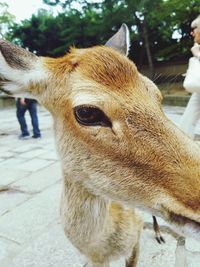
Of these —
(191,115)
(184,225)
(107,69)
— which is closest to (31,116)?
(191,115)

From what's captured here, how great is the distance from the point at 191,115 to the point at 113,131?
9.24ft

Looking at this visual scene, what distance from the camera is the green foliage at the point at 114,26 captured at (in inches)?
595

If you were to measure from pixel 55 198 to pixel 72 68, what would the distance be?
2751mm

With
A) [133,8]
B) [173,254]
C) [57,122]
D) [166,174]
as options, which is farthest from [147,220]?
[133,8]

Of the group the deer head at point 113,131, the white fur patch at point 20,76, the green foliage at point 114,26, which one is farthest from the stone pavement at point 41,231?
the green foliage at point 114,26

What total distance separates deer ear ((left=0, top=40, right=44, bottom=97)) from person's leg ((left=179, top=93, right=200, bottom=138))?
2.50 meters

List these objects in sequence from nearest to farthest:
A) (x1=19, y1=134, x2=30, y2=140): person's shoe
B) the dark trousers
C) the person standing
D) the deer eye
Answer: the deer eye → the person standing → the dark trousers → (x1=19, y1=134, x2=30, y2=140): person's shoe

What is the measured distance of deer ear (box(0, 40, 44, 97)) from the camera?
1.81 m

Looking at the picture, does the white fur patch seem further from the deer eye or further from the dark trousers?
the dark trousers

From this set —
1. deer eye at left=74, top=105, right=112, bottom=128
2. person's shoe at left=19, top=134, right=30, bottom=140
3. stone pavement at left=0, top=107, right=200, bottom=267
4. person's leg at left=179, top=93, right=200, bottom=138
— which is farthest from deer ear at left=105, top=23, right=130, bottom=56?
person's shoe at left=19, top=134, right=30, bottom=140

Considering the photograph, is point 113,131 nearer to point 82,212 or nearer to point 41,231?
point 82,212

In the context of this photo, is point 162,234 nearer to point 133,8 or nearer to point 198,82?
point 198,82

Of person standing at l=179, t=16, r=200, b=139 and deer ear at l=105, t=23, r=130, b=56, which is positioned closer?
deer ear at l=105, t=23, r=130, b=56

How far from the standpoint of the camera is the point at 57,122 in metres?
1.83
